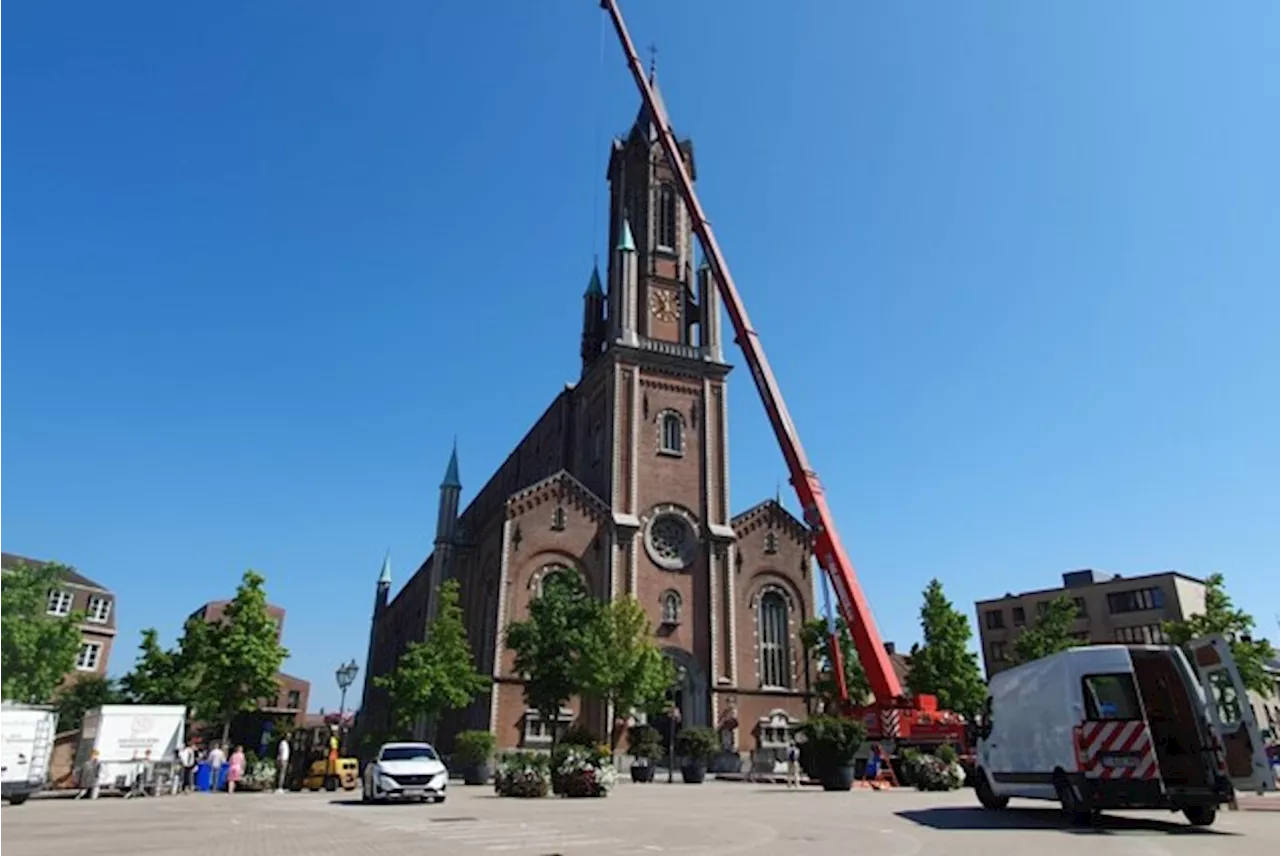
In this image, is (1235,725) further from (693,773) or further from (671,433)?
(671,433)

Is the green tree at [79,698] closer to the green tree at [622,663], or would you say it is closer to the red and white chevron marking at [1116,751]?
the green tree at [622,663]

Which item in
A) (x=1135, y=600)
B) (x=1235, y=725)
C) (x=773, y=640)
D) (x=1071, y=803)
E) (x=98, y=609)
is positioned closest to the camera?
(x=1235, y=725)

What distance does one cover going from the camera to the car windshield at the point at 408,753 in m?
22.2

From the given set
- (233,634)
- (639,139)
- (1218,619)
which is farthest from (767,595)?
(639,139)

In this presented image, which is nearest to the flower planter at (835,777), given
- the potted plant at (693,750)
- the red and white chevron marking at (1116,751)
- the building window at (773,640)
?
the potted plant at (693,750)

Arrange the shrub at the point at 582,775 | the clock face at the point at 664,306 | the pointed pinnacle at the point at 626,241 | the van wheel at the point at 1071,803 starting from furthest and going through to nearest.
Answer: the clock face at the point at 664,306 → the pointed pinnacle at the point at 626,241 → the shrub at the point at 582,775 → the van wheel at the point at 1071,803

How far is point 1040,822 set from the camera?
13.7 m

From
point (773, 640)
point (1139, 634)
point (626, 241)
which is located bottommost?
point (773, 640)

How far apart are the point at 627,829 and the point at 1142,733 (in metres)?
8.00

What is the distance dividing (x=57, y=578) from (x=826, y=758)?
44655mm

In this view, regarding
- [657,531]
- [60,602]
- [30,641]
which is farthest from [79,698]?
[657,531]

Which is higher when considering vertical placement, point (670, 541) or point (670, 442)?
point (670, 442)

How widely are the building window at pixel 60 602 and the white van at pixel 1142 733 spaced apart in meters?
69.3

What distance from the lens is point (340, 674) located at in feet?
112
